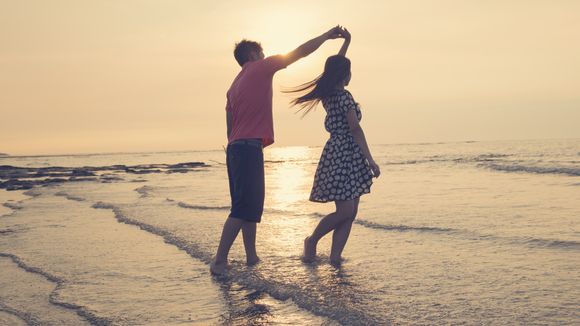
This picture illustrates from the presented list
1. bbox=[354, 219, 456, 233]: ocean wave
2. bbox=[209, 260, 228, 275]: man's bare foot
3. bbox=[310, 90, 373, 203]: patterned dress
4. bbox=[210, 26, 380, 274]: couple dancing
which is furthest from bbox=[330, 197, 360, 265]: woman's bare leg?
bbox=[354, 219, 456, 233]: ocean wave

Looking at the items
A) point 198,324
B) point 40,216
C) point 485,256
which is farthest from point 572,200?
point 40,216

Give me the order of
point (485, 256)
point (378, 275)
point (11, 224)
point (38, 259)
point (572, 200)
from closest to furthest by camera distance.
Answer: point (378, 275) → point (485, 256) → point (38, 259) → point (11, 224) → point (572, 200)

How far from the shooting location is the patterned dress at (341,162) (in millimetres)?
4938

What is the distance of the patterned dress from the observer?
4938 millimetres

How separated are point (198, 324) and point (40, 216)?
7.66m

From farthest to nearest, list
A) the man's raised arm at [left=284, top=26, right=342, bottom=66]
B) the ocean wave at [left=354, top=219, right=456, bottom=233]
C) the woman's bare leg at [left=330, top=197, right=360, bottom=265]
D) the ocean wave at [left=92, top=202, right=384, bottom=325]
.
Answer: the ocean wave at [left=354, top=219, right=456, bottom=233]
the woman's bare leg at [left=330, top=197, right=360, bottom=265]
the man's raised arm at [left=284, top=26, right=342, bottom=66]
the ocean wave at [left=92, top=202, right=384, bottom=325]

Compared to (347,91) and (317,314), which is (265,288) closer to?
(317,314)

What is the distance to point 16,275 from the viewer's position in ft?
16.9

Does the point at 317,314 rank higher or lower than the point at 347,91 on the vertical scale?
lower

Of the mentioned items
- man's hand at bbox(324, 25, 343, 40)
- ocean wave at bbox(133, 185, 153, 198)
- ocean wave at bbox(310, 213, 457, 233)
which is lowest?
ocean wave at bbox(133, 185, 153, 198)

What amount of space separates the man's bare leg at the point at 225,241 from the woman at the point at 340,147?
72 cm

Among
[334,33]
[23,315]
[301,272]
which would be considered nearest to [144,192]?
[301,272]

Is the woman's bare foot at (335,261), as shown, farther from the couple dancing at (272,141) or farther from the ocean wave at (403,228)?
the ocean wave at (403,228)

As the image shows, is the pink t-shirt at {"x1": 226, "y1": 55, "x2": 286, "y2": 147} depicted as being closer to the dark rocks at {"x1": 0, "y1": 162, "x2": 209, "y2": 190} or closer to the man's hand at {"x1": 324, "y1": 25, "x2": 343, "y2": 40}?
the man's hand at {"x1": 324, "y1": 25, "x2": 343, "y2": 40}
